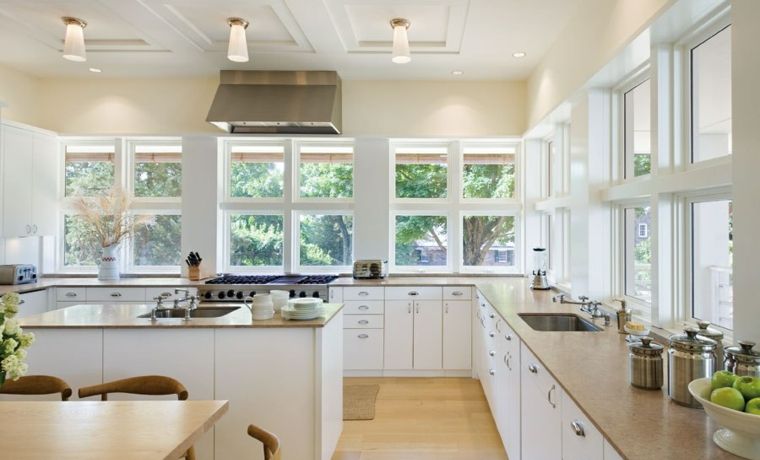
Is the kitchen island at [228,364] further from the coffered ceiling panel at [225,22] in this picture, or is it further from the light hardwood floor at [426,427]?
the coffered ceiling panel at [225,22]

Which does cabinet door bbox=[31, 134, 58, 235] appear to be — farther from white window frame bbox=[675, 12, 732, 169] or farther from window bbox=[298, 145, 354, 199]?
white window frame bbox=[675, 12, 732, 169]

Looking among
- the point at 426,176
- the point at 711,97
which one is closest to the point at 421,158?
the point at 426,176

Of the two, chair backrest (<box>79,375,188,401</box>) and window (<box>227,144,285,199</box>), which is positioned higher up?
window (<box>227,144,285,199</box>)

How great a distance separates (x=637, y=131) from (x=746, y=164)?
4.70 feet

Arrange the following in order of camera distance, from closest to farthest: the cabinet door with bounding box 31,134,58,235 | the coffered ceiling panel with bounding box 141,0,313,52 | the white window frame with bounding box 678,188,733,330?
1. the white window frame with bounding box 678,188,733,330
2. the coffered ceiling panel with bounding box 141,0,313,52
3. the cabinet door with bounding box 31,134,58,235

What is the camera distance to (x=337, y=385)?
2.71m

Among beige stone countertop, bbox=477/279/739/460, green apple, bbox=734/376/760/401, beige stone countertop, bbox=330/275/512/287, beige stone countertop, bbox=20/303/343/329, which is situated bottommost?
beige stone countertop, bbox=477/279/739/460

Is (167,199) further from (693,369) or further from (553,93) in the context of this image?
(693,369)

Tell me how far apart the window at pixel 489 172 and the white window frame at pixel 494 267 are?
196mm

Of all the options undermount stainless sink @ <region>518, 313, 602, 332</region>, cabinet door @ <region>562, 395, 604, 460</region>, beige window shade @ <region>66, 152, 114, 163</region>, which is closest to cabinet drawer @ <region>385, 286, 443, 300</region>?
undermount stainless sink @ <region>518, 313, 602, 332</region>

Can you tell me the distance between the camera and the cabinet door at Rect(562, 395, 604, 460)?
1230 mm

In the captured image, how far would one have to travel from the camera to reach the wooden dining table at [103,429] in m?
1.31

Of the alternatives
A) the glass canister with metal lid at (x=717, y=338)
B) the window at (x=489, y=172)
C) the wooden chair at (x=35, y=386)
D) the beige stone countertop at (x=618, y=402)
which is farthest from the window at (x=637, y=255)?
the wooden chair at (x=35, y=386)

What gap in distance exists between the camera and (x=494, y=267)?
4.78 meters
